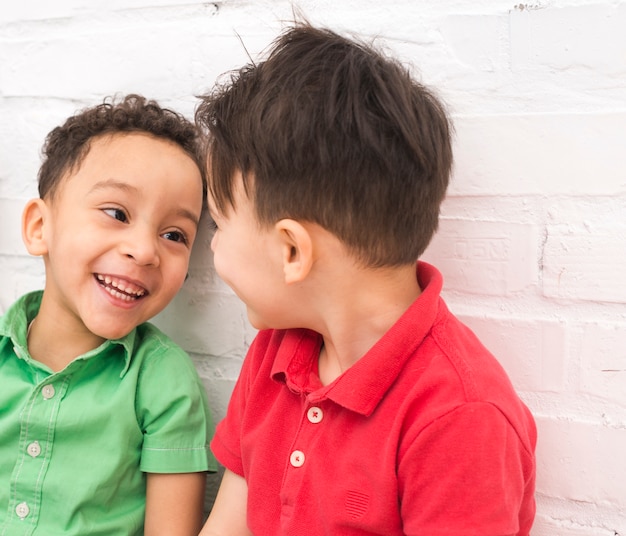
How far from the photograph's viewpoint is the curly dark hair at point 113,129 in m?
1.11

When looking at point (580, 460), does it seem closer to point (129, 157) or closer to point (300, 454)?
point (300, 454)

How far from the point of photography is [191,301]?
1202mm

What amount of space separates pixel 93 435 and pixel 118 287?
0.21 meters

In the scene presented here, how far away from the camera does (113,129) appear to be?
111cm

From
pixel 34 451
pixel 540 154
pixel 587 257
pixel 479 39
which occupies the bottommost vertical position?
pixel 34 451

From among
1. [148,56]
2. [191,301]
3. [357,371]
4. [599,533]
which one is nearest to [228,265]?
[357,371]

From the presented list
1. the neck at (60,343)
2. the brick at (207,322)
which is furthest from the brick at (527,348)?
the neck at (60,343)

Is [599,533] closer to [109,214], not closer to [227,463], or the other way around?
[227,463]

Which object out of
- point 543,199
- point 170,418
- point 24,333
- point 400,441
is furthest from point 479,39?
point 24,333

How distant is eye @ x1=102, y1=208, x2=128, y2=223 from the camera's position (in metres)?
1.07

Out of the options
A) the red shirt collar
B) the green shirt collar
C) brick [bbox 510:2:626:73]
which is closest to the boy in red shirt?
the red shirt collar

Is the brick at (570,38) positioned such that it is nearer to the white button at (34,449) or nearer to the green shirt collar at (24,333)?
the green shirt collar at (24,333)

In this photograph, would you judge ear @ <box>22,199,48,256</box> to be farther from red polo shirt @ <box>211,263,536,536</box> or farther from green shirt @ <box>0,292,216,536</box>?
red polo shirt @ <box>211,263,536,536</box>

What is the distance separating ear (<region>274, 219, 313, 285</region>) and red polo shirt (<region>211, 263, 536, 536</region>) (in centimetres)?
12
